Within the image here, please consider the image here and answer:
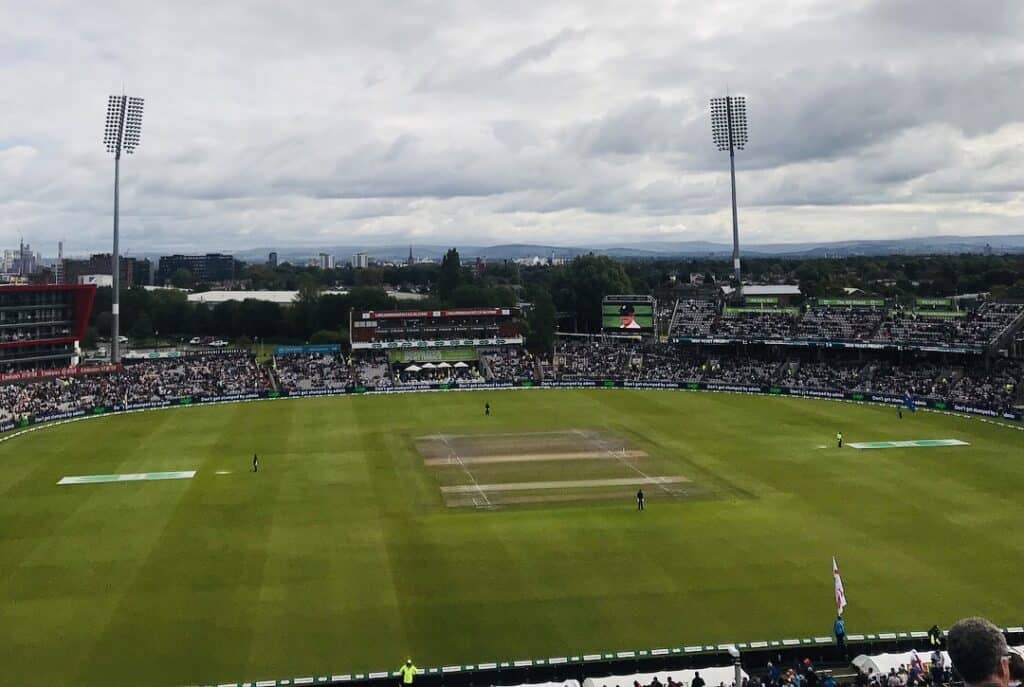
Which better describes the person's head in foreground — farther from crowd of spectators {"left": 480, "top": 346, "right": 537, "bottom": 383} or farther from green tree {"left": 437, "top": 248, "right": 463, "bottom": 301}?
green tree {"left": 437, "top": 248, "right": 463, "bottom": 301}

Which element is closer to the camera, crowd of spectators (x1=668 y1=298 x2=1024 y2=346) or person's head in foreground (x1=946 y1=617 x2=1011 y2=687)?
person's head in foreground (x1=946 y1=617 x2=1011 y2=687)

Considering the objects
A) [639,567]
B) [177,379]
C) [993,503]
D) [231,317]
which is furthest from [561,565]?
[231,317]

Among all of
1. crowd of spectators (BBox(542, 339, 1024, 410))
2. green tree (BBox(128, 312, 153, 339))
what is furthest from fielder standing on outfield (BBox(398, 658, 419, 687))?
green tree (BBox(128, 312, 153, 339))

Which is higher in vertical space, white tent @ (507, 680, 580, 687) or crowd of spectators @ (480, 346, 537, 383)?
crowd of spectators @ (480, 346, 537, 383)

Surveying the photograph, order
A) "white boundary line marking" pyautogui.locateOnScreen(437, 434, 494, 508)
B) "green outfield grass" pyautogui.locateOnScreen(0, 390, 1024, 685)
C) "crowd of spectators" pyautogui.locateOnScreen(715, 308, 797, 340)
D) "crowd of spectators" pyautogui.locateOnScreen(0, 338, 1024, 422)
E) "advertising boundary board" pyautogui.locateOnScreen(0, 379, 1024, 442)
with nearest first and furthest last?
"green outfield grass" pyautogui.locateOnScreen(0, 390, 1024, 685)
"white boundary line marking" pyautogui.locateOnScreen(437, 434, 494, 508)
"advertising boundary board" pyautogui.locateOnScreen(0, 379, 1024, 442)
"crowd of spectators" pyautogui.locateOnScreen(0, 338, 1024, 422)
"crowd of spectators" pyautogui.locateOnScreen(715, 308, 797, 340)

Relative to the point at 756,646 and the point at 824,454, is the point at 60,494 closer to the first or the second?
the point at 756,646

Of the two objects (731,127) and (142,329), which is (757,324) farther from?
(142,329)

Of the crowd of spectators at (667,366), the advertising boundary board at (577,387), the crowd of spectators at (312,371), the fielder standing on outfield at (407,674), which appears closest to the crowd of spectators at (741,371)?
the crowd of spectators at (667,366)

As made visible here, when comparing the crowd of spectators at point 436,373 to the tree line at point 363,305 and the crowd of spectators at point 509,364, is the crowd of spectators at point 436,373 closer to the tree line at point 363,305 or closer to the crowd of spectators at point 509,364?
the crowd of spectators at point 509,364
